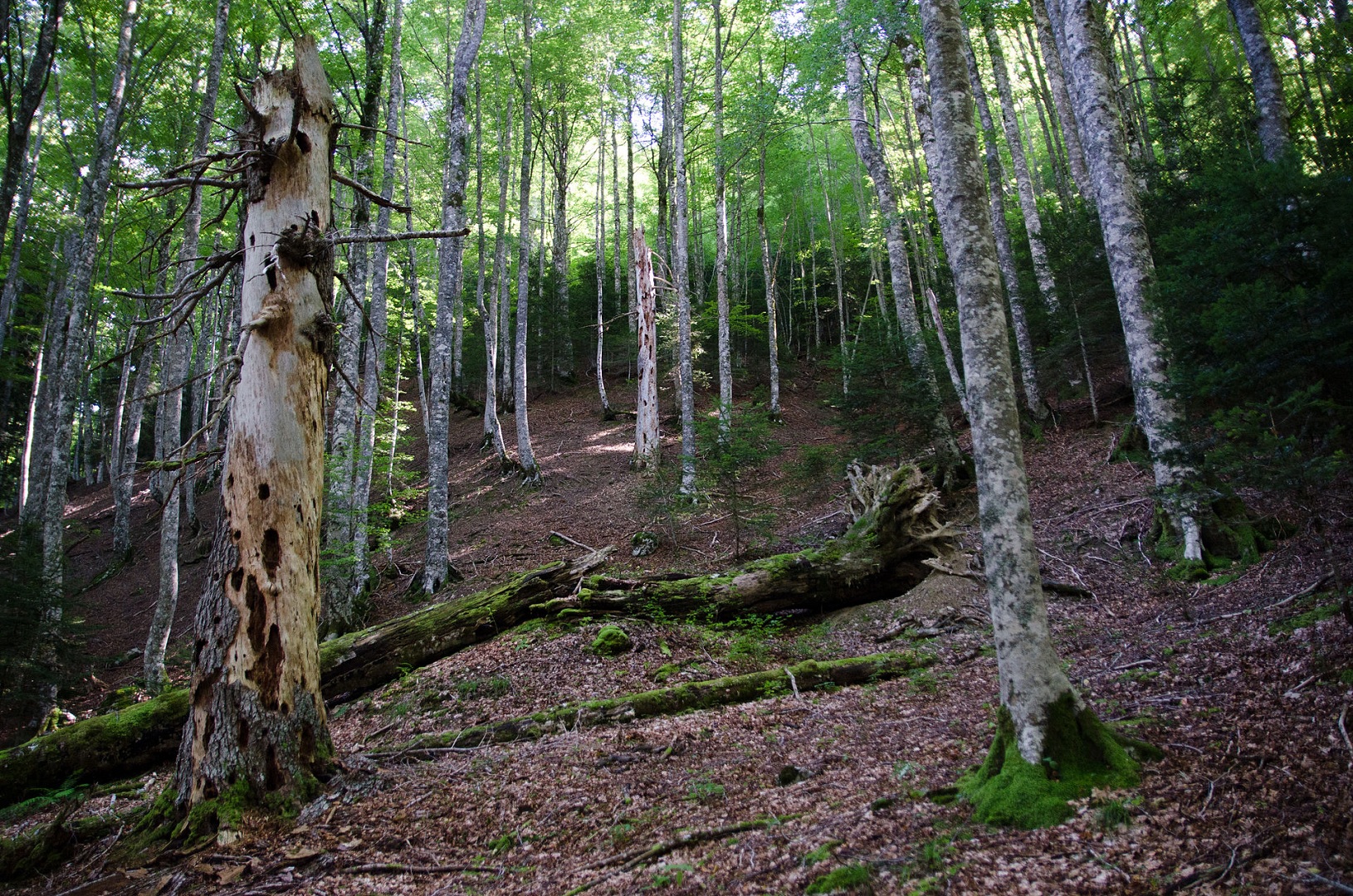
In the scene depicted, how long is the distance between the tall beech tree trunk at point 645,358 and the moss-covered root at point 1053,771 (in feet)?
43.7

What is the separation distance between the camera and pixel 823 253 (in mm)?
30469

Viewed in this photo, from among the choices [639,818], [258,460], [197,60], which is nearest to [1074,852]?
[639,818]

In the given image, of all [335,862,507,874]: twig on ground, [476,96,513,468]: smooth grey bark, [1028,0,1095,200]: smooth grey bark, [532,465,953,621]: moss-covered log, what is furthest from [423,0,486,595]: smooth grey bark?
[1028,0,1095,200]: smooth grey bark

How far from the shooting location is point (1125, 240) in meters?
7.02

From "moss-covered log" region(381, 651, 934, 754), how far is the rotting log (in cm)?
191

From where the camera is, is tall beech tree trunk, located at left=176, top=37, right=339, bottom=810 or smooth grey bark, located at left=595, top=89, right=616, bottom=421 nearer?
tall beech tree trunk, located at left=176, top=37, right=339, bottom=810

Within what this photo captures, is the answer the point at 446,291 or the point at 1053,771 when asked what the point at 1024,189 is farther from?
the point at 1053,771

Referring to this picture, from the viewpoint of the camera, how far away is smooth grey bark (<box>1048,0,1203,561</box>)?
21.6 ft

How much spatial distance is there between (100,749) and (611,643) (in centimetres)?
459

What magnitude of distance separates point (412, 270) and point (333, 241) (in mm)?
13315

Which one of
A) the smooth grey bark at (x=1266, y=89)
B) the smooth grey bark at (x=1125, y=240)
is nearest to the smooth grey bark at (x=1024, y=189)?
the smooth grey bark at (x=1266, y=89)

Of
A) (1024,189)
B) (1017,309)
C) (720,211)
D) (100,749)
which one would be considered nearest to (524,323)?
(720,211)

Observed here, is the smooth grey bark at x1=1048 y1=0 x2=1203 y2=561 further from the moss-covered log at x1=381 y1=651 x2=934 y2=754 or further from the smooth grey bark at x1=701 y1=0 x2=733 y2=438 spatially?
the smooth grey bark at x1=701 y1=0 x2=733 y2=438

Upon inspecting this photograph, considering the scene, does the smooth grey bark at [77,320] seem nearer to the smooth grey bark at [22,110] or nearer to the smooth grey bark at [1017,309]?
the smooth grey bark at [22,110]
